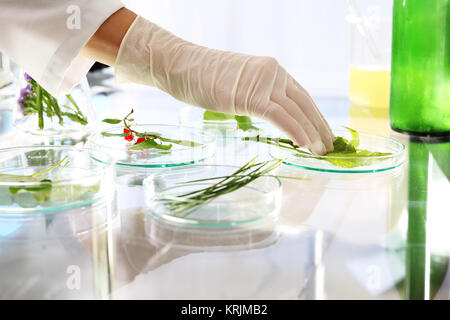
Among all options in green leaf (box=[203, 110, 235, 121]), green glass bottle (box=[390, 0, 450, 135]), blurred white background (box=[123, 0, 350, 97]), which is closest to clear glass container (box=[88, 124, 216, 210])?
green leaf (box=[203, 110, 235, 121])

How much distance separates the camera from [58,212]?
2.86 ft

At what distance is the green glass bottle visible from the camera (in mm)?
1274

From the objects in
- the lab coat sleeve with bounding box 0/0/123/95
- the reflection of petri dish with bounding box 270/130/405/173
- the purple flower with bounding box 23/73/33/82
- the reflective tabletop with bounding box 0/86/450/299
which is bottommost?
the reflective tabletop with bounding box 0/86/450/299

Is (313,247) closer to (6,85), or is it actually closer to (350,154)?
(350,154)

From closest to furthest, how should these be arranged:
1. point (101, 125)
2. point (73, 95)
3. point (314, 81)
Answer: point (73, 95) < point (101, 125) < point (314, 81)

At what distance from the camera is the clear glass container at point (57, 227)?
2.15 feet

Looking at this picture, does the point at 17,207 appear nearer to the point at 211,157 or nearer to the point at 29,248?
the point at 29,248

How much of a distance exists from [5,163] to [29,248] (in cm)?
39

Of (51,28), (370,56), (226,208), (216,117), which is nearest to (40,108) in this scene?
(51,28)

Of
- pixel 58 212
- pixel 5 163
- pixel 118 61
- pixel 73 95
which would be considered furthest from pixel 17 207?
pixel 73 95

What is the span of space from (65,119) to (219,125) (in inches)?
Result: 15.7

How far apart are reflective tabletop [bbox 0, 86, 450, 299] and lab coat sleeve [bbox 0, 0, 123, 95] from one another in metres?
0.31

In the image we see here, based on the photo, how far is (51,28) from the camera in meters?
1.07

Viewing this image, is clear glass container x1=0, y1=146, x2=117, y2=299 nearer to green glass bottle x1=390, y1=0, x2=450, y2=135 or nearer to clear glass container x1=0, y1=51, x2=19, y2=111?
clear glass container x1=0, y1=51, x2=19, y2=111
